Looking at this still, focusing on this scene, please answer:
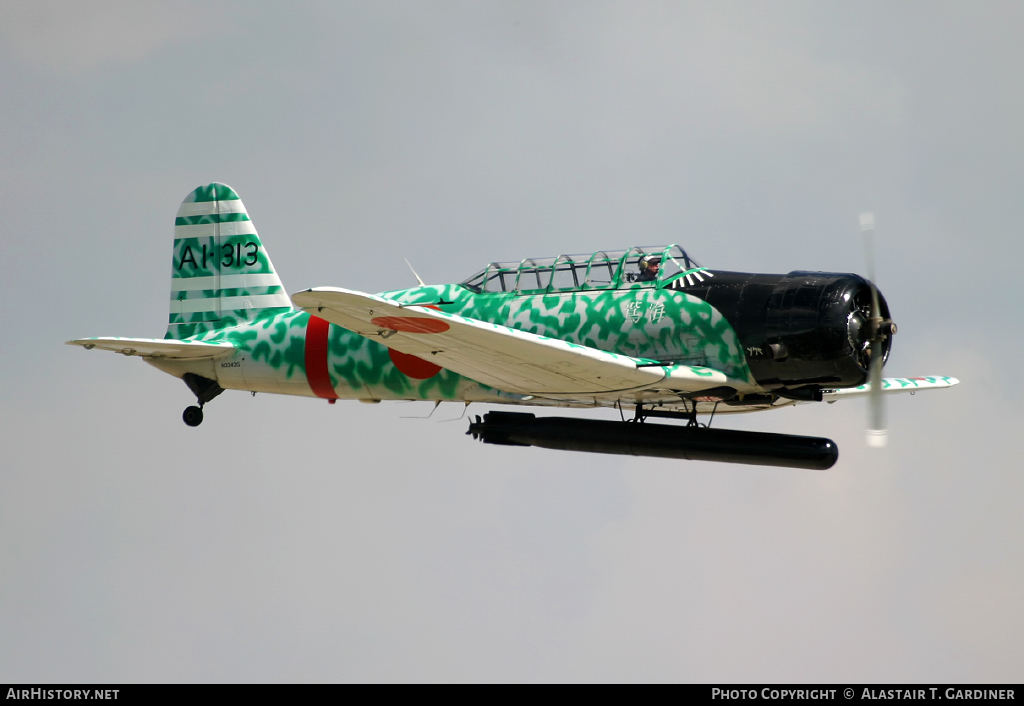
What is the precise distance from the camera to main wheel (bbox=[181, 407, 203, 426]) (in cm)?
1901

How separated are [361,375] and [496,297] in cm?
239

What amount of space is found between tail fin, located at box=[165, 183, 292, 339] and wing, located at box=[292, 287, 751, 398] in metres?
4.73

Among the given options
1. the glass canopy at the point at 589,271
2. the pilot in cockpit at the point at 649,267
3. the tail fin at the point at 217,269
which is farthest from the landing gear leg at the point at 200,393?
the pilot in cockpit at the point at 649,267

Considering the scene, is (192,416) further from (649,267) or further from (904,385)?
(904,385)

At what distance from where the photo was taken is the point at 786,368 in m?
15.4

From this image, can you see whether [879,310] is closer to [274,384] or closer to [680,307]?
[680,307]

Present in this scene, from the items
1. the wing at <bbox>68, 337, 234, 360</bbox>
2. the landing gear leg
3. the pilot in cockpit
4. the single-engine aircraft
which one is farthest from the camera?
the landing gear leg

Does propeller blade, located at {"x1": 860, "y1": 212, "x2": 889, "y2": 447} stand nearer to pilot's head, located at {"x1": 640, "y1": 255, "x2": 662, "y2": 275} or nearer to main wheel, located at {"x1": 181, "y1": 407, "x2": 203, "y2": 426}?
pilot's head, located at {"x1": 640, "y1": 255, "x2": 662, "y2": 275}

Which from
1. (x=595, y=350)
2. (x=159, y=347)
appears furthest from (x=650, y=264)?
(x=159, y=347)

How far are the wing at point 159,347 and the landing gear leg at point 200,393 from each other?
394 mm

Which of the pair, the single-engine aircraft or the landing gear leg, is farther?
the landing gear leg

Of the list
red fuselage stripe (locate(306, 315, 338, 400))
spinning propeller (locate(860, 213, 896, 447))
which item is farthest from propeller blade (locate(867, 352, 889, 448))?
red fuselage stripe (locate(306, 315, 338, 400))
